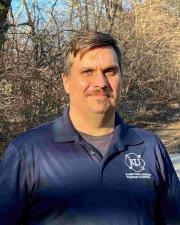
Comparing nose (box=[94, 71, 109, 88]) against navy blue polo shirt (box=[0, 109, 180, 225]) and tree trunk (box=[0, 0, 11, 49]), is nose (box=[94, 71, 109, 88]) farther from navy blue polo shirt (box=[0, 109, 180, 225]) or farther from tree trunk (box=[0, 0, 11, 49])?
tree trunk (box=[0, 0, 11, 49])

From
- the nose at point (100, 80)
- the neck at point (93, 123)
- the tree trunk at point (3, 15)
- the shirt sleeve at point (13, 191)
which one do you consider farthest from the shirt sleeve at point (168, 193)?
the tree trunk at point (3, 15)

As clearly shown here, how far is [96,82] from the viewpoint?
215 centimetres

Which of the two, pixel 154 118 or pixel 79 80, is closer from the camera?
pixel 79 80

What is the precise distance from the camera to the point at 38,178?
203cm

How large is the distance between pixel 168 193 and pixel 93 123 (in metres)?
0.44

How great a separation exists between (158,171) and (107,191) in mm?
275

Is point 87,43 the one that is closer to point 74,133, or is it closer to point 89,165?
point 74,133

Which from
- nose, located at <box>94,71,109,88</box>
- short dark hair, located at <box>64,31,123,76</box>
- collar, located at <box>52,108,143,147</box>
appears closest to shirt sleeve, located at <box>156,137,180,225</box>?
collar, located at <box>52,108,143,147</box>

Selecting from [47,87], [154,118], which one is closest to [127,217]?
[47,87]

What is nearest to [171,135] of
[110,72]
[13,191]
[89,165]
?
[110,72]

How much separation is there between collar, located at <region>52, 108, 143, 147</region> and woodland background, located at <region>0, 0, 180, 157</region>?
4715 mm

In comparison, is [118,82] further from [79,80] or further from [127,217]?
[127,217]

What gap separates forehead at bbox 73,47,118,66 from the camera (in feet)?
7.06

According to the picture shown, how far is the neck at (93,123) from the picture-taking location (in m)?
2.16
